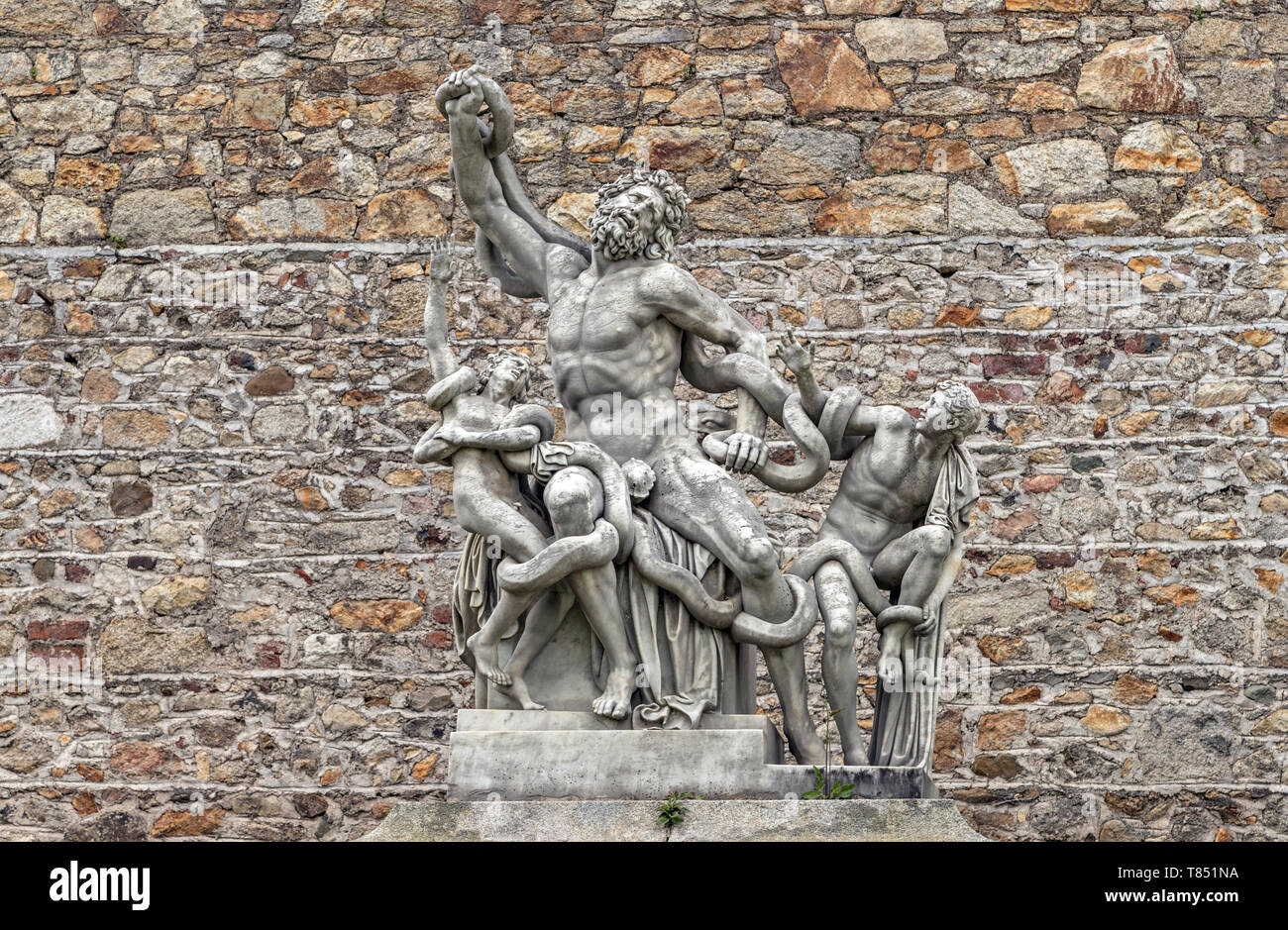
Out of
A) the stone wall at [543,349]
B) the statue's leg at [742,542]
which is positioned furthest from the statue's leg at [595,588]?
the stone wall at [543,349]

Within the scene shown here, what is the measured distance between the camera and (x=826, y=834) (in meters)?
5.71

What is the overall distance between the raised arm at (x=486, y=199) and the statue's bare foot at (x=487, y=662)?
48.7 inches

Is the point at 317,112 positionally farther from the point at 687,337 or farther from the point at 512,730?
the point at 512,730

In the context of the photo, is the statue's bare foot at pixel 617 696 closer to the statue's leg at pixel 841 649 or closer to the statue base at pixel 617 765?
the statue base at pixel 617 765

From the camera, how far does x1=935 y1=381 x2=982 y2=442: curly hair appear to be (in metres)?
6.27

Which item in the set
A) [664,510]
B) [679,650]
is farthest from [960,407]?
[679,650]

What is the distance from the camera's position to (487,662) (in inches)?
239

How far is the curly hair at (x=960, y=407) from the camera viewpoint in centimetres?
627

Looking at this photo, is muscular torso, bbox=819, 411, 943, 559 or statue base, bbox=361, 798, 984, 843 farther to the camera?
muscular torso, bbox=819, 411, 943, 559

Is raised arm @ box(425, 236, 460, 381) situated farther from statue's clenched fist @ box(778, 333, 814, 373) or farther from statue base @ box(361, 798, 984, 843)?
statue base @ box(361, 798, 984, 843)

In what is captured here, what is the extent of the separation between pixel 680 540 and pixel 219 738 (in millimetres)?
3413

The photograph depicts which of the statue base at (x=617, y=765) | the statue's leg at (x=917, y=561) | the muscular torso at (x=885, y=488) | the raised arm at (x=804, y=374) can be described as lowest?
the statue base at (x=617, y=765)

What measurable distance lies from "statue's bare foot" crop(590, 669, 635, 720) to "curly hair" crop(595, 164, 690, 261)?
132 centimetres

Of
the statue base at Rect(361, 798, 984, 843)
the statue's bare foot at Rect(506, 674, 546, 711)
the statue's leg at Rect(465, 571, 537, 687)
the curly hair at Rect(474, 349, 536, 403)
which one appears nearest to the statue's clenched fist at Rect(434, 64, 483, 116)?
the curly hair at Rect(474, 349, 536, 403)
